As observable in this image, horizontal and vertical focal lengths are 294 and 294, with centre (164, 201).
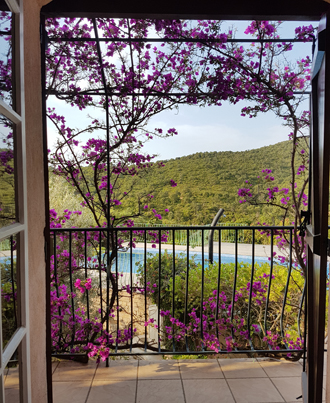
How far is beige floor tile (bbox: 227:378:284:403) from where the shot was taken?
194 centimetres

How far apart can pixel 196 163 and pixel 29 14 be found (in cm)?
499

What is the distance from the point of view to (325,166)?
1220 mm

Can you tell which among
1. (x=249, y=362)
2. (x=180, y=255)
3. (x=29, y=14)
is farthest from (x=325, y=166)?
(x=180, y=255)

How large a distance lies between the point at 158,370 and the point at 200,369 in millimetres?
327

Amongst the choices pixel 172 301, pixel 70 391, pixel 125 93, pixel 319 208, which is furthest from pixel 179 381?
pixel 125 93

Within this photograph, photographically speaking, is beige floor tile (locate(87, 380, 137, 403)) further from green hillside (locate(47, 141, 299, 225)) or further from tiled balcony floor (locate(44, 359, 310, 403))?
green hillside (locate(47, 141, 299, 225))

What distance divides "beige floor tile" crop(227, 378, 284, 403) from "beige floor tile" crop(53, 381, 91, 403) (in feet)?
3.36

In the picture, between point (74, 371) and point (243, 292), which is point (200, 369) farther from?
point (243, 292)

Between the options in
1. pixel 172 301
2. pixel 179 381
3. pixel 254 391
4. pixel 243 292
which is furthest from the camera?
pixel 243 292

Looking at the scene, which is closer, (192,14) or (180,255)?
(192,14)

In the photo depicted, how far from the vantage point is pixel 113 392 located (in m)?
2.03

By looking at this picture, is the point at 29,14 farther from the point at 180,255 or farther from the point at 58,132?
the point at 180,255

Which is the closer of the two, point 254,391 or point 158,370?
point 254,391

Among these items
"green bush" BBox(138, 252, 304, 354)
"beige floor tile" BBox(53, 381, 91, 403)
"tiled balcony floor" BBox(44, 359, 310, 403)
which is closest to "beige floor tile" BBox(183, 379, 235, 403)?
"tiled balcony floor" BBox(44, 359, 310, 403)
